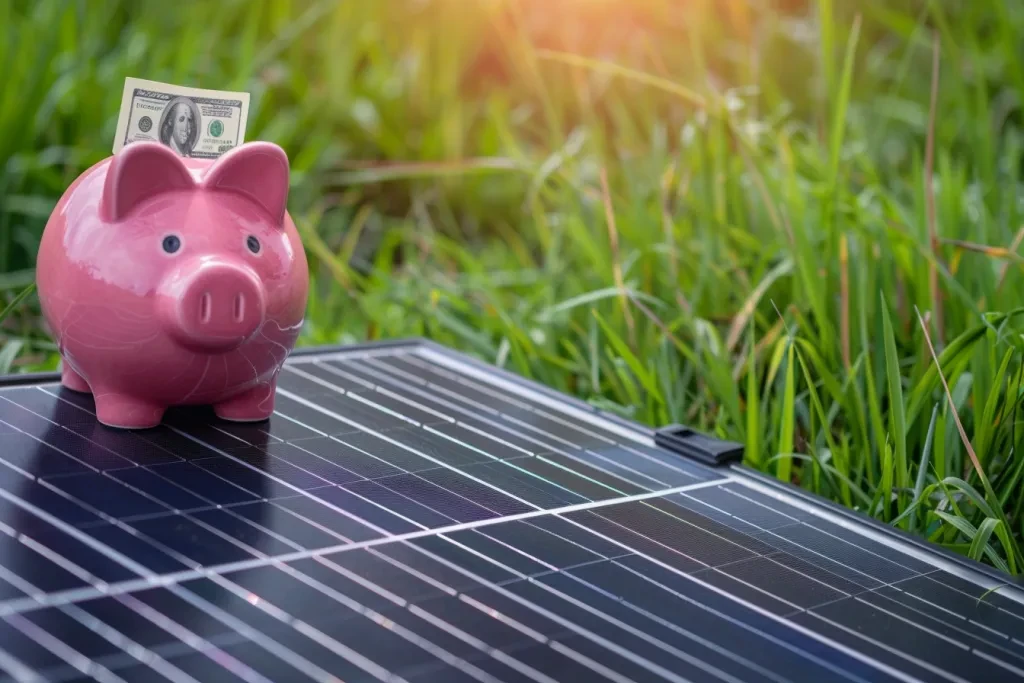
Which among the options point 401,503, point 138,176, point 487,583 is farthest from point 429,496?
point 138,176

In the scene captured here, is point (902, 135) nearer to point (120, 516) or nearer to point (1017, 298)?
point (1017, 298)

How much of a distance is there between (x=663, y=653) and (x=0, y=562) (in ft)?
2.79

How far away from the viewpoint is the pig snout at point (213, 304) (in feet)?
6.32

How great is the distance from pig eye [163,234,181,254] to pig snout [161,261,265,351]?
0.05m

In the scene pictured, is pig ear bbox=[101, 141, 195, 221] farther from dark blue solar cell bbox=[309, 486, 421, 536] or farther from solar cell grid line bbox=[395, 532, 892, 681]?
solar cell grid line bbox=[395, 532, 892, 681]

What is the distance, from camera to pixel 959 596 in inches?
70.6

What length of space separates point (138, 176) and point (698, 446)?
1147 millimetres

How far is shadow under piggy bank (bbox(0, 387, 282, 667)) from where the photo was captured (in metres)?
1.47

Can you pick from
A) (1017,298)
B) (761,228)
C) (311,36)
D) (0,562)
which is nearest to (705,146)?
(761,228)

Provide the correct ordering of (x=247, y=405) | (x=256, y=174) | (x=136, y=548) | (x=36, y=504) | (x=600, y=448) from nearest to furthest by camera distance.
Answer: (x=136, y=548), (x=36, y=504), (x=256, y=174), (x=247, y=405), (x=600, y=448)

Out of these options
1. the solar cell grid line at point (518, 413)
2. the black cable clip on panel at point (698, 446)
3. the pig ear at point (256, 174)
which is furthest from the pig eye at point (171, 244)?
the black cable clip on panel at point (698, 446)

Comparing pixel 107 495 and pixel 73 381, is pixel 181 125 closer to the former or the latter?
pixel 73 381

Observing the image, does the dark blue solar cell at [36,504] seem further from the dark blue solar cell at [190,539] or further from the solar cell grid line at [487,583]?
the solar cell grid line at [487,583]

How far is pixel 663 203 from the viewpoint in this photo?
3277 mm
